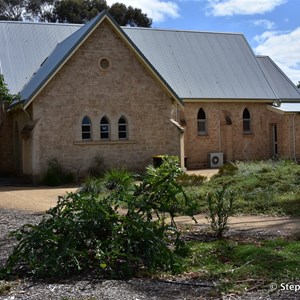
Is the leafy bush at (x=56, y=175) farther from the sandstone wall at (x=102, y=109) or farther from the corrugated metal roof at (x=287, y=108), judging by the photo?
the corrugated metal roof at (x=287, y=108)

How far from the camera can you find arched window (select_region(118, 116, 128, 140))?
24.4 m

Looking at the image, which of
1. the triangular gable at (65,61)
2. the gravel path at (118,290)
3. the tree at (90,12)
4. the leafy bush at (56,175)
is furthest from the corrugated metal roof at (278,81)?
the gravel path at (118,290)

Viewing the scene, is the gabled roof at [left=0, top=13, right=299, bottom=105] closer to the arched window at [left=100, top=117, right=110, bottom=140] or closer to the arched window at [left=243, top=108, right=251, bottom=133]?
the arched window at [left=243, top=108, right=251, bottom=133]

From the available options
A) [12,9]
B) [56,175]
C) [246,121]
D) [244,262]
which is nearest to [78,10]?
[12,9]

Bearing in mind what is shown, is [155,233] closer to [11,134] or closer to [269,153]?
[11,134]

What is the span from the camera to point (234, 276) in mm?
7094

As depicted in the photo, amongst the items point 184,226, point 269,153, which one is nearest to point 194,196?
point 184,226

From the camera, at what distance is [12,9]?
5966 cm

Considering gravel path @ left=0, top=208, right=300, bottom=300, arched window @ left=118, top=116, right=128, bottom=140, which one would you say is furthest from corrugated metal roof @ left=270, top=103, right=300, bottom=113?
gravel path @ left=0, top=208, right=300, bottom=300

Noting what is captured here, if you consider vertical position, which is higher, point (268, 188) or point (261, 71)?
point (261, 71)

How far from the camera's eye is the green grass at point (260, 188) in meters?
13.5

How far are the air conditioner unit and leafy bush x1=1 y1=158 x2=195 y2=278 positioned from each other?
22.3 metres

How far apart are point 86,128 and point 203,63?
441 inches

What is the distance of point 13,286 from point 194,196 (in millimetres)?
8830
